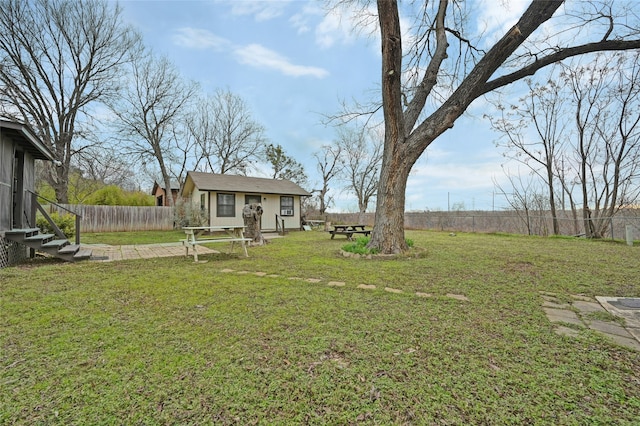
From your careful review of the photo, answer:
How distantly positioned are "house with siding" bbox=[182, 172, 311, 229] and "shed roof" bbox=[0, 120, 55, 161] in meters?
7.02

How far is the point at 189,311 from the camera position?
295 centimetres

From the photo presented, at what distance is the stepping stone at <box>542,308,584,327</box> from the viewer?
8.86ft

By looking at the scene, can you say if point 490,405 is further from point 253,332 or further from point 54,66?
point 54,66

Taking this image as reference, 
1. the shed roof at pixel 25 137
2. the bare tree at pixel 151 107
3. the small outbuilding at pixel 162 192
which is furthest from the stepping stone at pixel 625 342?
the small outbuilding at pixel 162 192

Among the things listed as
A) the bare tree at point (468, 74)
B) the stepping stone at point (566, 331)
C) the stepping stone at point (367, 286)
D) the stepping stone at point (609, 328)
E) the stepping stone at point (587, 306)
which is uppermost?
the bare tree at point (468, 74)

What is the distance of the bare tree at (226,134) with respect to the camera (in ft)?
74.1

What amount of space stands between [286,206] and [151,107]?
10854 mm

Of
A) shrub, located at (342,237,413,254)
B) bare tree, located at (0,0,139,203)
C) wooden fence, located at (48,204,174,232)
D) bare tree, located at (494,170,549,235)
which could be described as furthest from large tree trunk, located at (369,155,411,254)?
bare tree, located at (0,0,139,203)

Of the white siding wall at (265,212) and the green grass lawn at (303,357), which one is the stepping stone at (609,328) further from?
Answer: the white siding wall at (265,212)

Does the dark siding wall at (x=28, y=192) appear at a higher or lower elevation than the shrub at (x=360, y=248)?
higher

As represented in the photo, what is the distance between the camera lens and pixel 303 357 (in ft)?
6.56

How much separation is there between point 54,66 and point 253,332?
62.4 feet

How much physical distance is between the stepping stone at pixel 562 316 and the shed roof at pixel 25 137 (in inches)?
341

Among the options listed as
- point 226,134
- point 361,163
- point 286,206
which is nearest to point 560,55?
point 286,206
